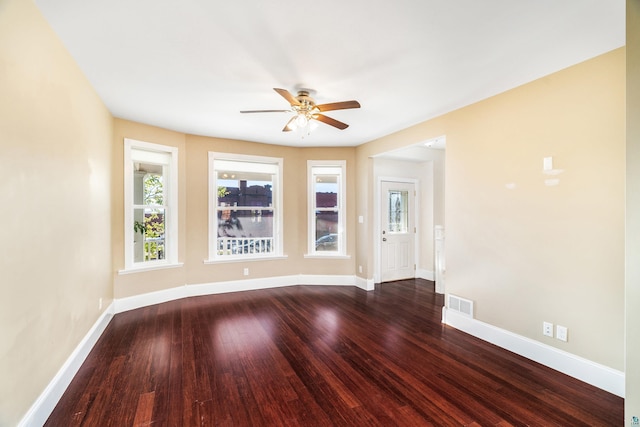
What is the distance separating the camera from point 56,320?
208 centimetres

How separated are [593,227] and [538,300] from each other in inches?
32.5

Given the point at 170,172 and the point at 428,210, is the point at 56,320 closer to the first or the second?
the point at 170,172

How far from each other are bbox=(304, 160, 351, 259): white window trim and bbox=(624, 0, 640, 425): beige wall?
13.2ft

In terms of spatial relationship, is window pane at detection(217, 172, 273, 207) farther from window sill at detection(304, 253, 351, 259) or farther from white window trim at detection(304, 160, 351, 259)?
window sill at detection(304, 253, 351, 259)

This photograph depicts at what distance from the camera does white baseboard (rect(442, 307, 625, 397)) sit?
2188mm

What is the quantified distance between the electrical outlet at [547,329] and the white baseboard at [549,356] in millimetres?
108

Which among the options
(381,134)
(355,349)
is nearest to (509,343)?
(355,349)

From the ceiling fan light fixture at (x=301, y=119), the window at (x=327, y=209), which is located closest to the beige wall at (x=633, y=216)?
the ceiling fan light fixture at (x=301, y=119)

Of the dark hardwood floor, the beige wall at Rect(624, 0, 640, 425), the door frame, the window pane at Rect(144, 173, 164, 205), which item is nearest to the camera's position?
the beige wall at Rect(624, 0, 640, 425)

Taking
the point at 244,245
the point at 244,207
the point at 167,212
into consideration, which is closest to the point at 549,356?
the point at 244,245

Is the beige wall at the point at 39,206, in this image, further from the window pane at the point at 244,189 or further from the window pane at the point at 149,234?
the window pane at the point at 244,189

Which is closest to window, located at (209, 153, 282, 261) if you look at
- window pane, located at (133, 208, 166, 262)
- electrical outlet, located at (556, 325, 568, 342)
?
window pane, located at (133, 208, 166, 262)

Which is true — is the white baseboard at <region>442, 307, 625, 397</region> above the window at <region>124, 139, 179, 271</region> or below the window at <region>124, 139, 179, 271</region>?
below

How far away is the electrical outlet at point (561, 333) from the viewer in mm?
2459
